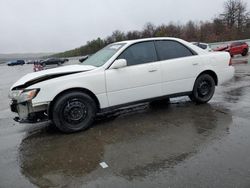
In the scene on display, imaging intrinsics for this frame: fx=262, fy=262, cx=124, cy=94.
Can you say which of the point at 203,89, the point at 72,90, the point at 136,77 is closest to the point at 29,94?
the point at 72,90

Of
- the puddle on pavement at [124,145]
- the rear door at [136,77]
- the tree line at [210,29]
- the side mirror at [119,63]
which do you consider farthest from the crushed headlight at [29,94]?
the tree line at [210,29]

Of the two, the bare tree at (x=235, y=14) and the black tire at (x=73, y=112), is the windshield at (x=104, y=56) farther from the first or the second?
the bare tree at (x=235, y=14)

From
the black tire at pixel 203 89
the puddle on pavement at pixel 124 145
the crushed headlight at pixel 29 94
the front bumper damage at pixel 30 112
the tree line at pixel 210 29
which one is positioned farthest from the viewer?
the tree line at pixel 210 29

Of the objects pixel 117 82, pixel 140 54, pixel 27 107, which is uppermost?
pixel 140 54

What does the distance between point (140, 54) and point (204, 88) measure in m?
1.87

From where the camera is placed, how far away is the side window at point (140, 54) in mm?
5344

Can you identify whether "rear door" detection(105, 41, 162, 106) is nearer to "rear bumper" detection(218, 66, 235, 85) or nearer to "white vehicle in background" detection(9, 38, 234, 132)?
"white vehicle in background" detection(9, 38, 234, 132)

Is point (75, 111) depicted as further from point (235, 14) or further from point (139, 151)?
point (235, 14)

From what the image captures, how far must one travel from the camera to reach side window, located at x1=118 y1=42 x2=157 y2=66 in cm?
534

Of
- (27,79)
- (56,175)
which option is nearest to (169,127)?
(56,175)

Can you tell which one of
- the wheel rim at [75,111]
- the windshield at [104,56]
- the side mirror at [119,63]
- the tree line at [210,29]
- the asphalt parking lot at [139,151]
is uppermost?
the tree line at [210,29]

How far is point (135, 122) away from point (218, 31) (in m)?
53.3

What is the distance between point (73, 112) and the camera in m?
4.81

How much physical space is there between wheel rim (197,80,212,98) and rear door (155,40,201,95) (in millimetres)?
285
